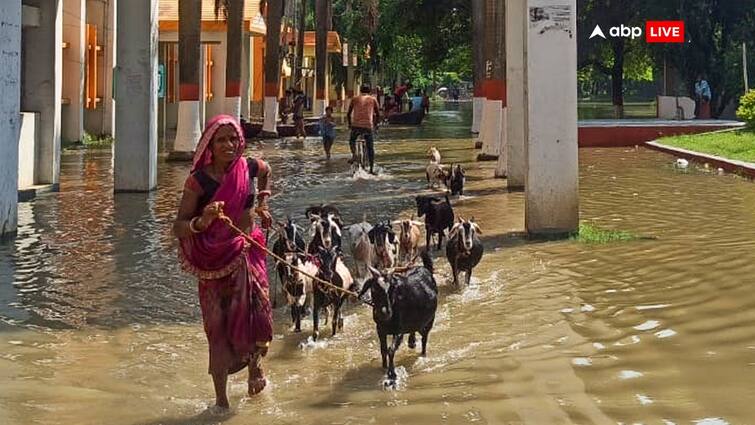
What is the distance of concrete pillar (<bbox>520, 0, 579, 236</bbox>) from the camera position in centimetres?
1199

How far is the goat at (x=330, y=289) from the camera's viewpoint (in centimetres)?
759

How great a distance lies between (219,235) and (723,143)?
20266 mm

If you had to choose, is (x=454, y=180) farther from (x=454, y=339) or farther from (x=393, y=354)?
(x=393, y=354)

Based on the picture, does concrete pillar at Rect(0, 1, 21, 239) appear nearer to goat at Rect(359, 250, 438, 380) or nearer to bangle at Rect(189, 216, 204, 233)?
goat at Rect(359, 250, 438, 380)

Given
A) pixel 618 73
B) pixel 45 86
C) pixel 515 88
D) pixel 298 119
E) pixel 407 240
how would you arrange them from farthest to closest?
1. pixel 618 73
2. pixel 298 119
3. pixel 45 86
4. pixel 515 88
5. pixel 407 240

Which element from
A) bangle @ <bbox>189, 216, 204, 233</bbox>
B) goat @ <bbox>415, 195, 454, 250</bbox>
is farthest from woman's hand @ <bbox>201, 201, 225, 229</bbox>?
goat @ <bbox>415, 195, 454, 250</bbox>

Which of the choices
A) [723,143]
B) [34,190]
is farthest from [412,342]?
[723,143]

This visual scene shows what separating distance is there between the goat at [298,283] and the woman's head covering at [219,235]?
157 cm

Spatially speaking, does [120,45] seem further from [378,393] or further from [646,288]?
[378,393]

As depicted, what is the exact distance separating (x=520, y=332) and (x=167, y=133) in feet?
95.4

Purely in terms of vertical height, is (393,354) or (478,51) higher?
(478,51)

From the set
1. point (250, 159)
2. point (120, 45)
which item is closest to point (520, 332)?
point (250, 159)

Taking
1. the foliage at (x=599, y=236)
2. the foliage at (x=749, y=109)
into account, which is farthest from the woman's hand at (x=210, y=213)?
the foliage at (x=749, y=109)

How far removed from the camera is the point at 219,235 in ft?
19.1
